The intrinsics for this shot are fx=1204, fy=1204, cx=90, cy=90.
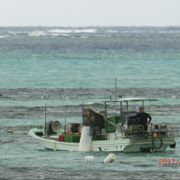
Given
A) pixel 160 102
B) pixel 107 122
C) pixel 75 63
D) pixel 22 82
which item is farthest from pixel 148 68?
pixel 107 122

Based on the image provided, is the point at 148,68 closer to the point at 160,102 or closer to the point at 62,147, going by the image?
the point at 160,102

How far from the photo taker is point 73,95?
72.8 m

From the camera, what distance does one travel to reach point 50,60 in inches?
4665

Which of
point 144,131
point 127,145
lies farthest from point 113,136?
point 144,131

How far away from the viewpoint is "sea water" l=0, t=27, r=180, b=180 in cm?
4394

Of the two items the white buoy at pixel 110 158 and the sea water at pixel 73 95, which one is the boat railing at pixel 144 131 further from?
the white buoy at pixel 110 158

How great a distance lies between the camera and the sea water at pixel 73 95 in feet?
144
